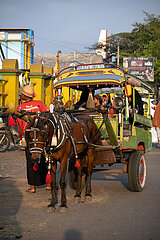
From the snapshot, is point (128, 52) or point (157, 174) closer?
point (157, 174)

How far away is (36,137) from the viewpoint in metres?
5.84

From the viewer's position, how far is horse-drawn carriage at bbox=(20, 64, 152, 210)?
6.23 m

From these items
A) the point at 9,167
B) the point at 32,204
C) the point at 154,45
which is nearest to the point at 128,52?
the point at 154,45

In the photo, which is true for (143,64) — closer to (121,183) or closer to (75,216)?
(121,183)

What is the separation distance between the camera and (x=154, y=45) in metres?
40.6

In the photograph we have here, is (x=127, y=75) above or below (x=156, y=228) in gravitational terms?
above

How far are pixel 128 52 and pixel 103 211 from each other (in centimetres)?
4552

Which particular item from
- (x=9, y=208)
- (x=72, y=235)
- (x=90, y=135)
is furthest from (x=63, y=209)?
(x=90, y=135)

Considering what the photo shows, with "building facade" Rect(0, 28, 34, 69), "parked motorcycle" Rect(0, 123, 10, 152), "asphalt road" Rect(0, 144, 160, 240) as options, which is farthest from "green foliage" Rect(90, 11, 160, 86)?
"asphalt road" Rect(0, 144, 160, 240)

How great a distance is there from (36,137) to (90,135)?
2.10m

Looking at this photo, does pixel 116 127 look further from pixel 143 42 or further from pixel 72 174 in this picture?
pixel 143 42

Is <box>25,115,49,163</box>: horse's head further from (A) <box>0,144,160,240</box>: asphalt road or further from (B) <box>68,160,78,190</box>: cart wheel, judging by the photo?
(B) <box>68,160,78,190</box>: cart wheel

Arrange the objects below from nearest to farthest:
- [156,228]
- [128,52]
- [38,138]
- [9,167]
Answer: [156,228] < [38,138] < [9,167] < [128,52]

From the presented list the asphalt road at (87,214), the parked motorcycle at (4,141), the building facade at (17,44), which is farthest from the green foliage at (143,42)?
the asphalt road at (87,214)
